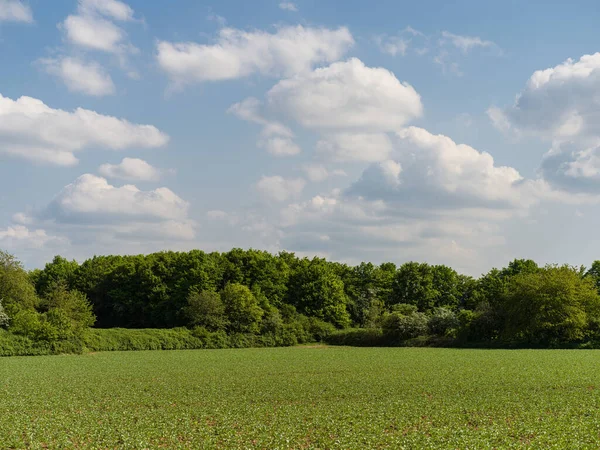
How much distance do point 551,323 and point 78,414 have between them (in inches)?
2308

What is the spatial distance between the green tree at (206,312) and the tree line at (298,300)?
18 centimetres

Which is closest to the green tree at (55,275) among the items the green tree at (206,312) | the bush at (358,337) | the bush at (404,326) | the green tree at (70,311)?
the green tree at (70,311)

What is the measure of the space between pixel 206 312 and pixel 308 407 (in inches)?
2313

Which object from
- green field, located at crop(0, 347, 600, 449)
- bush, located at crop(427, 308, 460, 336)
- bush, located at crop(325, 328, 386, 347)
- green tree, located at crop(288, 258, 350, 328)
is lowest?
bush, located at crop(325, 328, 386, 347)

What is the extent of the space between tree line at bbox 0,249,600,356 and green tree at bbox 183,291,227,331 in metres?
0.18

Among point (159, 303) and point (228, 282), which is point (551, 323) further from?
point (159, 303)

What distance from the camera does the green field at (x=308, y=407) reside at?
62.4ft

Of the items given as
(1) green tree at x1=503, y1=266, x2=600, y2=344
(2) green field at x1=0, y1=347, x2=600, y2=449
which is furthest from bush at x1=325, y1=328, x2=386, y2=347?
(2) green field at x1=0, y1=347, x2=600, y2=449

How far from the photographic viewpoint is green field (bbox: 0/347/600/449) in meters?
19.0

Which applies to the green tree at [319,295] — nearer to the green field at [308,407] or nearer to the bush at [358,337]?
the bush at [358,337]

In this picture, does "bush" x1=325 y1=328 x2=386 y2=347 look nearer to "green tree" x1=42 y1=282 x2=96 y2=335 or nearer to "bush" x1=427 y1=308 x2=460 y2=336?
"bush" x1=427 y1=308 x2=460 y2=336

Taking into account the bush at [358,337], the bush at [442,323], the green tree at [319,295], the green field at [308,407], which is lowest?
the bush at [358,337]

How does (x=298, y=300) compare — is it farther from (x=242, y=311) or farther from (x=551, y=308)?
(x=551, y=308)

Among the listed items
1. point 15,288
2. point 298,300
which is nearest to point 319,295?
point 298,300
